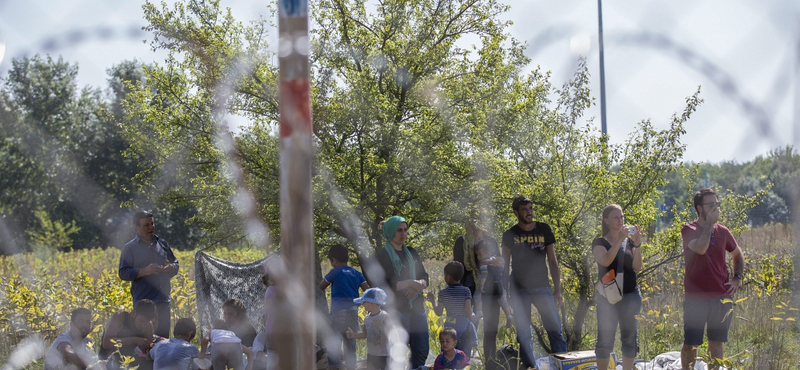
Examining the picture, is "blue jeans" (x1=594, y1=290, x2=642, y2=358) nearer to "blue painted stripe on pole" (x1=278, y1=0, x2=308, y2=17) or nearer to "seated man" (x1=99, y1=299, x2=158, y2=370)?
"seated man" (x1=99, y1=299, x2=158, y2=370)

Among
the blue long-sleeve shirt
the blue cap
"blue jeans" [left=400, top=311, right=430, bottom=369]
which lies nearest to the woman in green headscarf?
"blue jeans" [left=400, top=311, right=430, bottom=369]

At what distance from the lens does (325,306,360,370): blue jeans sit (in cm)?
635

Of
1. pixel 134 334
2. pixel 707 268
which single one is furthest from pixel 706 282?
pixel 134 334

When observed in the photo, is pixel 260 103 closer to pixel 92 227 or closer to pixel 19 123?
pixel 19 123

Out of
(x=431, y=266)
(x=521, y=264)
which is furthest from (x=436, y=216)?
(x=431, y=266)

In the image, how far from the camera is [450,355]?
6004mm

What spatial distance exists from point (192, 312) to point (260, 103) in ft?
11.8

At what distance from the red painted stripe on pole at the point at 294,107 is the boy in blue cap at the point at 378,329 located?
3596 millimetres

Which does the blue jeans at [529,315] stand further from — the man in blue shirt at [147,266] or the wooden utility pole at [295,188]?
the wooden utility pole at [295,188]

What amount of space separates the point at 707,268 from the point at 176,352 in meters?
3.93

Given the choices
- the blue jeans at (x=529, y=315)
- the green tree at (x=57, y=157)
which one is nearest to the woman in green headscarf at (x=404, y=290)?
the blue jeans at (x=529, y=315)

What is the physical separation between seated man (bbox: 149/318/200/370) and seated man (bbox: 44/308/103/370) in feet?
1.55

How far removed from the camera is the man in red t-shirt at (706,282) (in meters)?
5.55

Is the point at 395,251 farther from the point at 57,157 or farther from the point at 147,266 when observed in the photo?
the point at 57,157
